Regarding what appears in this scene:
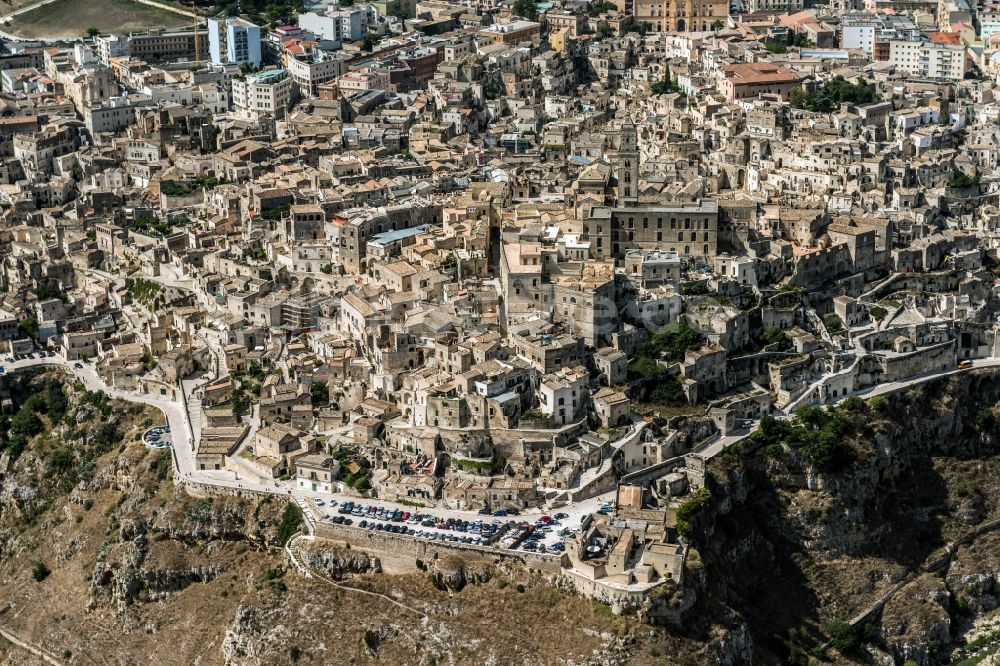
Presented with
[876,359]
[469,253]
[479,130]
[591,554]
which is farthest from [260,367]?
[479,130]

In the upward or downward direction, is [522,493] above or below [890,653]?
above

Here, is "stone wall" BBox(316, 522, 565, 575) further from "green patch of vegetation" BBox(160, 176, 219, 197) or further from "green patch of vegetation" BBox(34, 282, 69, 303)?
"green patch of vegetation" BBox(160, 176, 219, 197)

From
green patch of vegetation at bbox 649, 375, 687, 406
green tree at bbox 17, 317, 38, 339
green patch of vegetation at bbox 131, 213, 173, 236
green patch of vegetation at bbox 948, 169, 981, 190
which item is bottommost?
green tree at bbox 17, 317, 38, 339

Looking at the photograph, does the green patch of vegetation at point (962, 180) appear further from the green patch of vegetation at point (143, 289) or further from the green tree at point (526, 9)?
the green tree at point (526, 9)

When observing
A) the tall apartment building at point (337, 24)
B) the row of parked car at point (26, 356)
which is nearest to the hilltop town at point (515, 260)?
the row of parked car at point (26, 356)

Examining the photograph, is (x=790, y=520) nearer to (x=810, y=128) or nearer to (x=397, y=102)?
(x=810, y=128)

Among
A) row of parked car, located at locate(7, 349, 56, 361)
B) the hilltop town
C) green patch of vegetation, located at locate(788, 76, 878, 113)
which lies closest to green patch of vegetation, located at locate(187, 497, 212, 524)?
the hilltop town

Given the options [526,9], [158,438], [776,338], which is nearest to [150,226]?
[158,438]

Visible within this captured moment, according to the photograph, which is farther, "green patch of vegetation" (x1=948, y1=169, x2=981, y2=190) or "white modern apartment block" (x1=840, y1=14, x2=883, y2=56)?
"white modern apartment block" (x1=840, y1=14, x2=883, y2=56)
